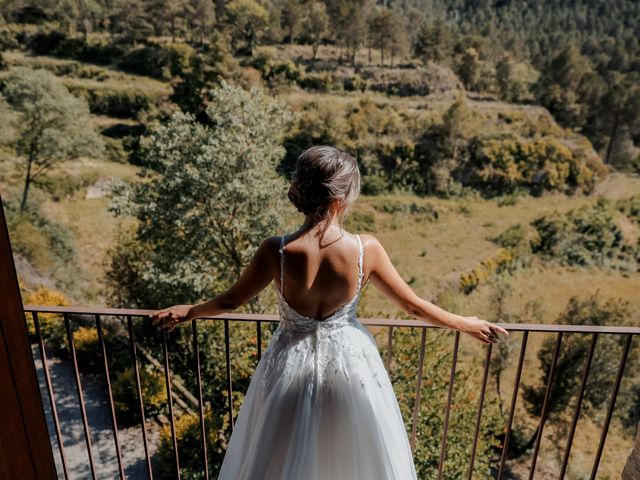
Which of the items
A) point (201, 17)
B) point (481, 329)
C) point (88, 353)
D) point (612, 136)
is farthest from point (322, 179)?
point (612, 136)

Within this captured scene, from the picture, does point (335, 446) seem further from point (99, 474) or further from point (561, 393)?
point (561, 393)

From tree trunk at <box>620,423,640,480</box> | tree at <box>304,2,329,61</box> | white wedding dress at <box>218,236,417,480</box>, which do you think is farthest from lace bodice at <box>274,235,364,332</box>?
tree at <box>304,2,329,61</box>

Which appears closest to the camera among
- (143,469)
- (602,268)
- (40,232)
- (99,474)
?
(99,474)

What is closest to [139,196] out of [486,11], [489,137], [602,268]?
[602,268]

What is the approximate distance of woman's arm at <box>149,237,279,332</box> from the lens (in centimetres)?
139

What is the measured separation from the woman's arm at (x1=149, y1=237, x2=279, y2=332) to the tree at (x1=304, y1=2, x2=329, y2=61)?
30.5 meters

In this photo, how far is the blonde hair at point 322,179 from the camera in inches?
50.6

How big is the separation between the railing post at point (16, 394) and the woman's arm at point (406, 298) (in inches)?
34.7

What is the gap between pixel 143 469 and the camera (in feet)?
22.7

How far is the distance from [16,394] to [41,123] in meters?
17.3

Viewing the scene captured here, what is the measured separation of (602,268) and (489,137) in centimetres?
929

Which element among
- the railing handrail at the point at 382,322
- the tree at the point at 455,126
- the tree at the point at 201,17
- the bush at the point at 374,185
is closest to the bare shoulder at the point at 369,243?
the railing handrail at the point at 382,322

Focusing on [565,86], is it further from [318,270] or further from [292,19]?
[318,270]

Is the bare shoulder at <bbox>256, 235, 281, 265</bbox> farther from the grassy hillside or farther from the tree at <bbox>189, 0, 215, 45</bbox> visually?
the tree at <bbox>189, 0, 215, 45</bbox>
